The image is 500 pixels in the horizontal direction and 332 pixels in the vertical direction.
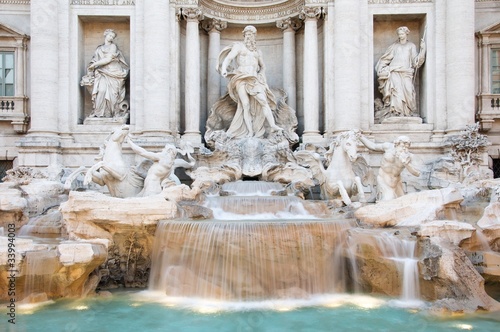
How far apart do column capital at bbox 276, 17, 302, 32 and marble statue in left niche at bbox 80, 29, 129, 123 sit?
15.8 ft

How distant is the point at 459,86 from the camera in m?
13.3

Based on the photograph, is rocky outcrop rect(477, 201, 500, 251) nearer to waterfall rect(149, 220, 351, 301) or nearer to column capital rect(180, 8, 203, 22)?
waterfall rect(149, 220, 351, 301)

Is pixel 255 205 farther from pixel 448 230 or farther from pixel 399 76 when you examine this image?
pixel 399 76

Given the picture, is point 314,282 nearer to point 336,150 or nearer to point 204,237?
point 204,237

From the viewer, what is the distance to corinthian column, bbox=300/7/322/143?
13688 mm

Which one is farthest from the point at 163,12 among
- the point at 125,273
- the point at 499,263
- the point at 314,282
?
the point at 499,263

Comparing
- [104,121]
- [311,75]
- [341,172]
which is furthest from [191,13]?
[341,172]

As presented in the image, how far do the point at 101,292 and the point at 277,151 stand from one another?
6.07 m

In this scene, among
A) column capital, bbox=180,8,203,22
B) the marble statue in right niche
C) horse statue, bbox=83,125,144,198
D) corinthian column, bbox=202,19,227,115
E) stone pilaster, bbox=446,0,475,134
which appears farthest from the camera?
corinthian column, bbox=202,19,227,115

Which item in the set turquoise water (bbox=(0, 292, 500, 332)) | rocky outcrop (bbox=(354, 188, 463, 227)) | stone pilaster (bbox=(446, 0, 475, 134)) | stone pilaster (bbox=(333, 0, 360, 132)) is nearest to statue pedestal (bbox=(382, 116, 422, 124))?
stone pilaster (bbox=(446, 0, 475, 134))

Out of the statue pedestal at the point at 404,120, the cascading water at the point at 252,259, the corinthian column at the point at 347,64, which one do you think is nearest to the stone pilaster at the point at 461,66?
the statue pedestal at the point at 404,120

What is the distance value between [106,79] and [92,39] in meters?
1.60

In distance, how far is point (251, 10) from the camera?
1504cm

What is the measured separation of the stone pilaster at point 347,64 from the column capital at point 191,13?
388cm
